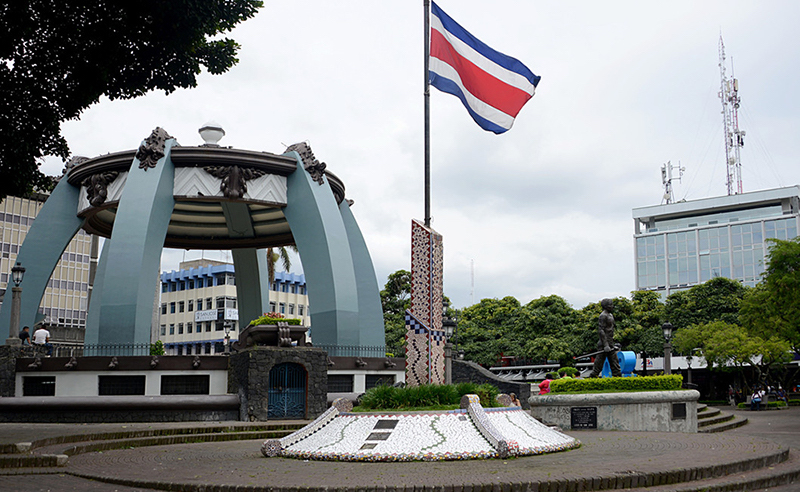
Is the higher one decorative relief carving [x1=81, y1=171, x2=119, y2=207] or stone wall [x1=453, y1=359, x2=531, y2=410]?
decorative relief carving [x1=81, y1=171, x2=119, y2=207]

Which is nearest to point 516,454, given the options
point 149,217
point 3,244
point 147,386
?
point 147,386

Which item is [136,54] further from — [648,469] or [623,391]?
[623,391]

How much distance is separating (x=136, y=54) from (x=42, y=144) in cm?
237

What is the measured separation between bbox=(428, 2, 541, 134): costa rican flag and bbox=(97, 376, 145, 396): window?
1357 centimetres

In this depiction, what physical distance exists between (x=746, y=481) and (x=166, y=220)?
2227cm

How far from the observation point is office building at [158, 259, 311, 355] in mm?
79375

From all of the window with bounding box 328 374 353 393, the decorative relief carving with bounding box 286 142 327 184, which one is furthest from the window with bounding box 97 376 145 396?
the decorative relief carving with bounding box 286 142 327 184

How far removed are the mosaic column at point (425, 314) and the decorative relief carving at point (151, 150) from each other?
15322mm

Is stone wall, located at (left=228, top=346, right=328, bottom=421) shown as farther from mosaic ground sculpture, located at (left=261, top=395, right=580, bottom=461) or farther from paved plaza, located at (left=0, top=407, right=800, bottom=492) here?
mosaic ground sculpture, located at (left=261, top=395, right=580, bottom=461)

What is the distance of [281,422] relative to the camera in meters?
20.7

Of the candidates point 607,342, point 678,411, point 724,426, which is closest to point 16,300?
point 607,342

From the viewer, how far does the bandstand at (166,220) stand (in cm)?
2541

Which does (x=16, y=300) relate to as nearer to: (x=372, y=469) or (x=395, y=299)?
(x=372, y=469)

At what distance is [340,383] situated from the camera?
1011 inches
